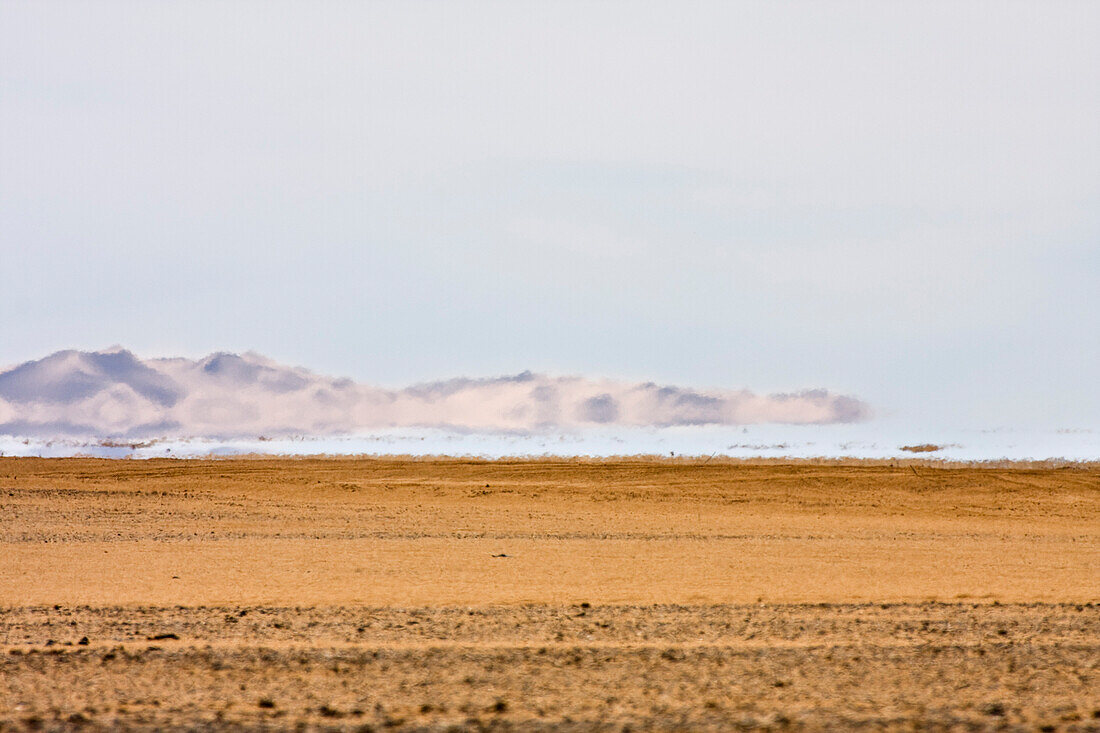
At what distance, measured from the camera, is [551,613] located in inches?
391

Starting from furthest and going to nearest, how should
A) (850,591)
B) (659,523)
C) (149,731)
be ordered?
(659,523) < (850,591) < (149,731)

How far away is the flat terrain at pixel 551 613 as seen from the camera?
6652 mm

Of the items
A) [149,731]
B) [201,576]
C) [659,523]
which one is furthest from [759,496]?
[149,731]

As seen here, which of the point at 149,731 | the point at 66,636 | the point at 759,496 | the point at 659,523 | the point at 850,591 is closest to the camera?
the point at 149,731

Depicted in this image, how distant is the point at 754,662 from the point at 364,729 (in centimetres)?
360

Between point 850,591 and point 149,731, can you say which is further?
point 850,591

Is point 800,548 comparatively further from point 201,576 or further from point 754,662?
point 201,576

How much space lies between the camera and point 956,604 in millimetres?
10500

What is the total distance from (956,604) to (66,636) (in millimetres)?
10161

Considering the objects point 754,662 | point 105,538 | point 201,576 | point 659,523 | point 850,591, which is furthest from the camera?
point 659,523

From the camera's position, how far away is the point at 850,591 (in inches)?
454

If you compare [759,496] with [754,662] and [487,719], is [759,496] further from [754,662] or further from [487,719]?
[487,719]

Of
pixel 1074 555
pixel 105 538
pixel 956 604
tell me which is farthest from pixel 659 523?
pixel 105 538

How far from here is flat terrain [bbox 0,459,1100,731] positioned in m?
6.65
